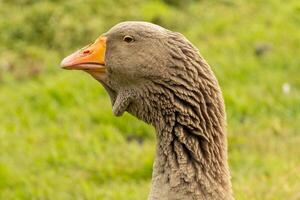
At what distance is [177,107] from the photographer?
4789 millimetres

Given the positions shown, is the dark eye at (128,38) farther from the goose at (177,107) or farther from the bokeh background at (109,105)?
the bokeh background at (109,105)

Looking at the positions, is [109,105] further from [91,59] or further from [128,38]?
[128,38]

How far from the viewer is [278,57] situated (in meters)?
11.0

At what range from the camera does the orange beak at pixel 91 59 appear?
4.96 metres

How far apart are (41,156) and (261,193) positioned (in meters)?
2.59

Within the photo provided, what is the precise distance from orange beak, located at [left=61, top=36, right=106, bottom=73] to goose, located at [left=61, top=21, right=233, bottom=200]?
11 cm

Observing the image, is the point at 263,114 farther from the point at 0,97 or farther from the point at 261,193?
the point at 0,97

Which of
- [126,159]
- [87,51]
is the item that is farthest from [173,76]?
[126,159]

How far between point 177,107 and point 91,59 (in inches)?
23.0

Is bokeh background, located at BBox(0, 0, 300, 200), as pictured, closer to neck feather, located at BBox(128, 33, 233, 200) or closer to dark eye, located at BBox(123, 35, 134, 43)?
neck feather, located at BBox(128, 33, 233, 200)

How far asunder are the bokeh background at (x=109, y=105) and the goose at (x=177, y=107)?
248 centimetres

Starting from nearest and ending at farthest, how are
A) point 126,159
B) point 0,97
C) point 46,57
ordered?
point 126,159
point 0,97
point 46,57

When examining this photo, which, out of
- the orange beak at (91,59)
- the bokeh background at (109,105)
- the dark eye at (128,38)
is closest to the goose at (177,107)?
the dark eye at (128,38)

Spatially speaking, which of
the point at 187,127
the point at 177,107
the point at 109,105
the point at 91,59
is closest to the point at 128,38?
the point at 91,59
